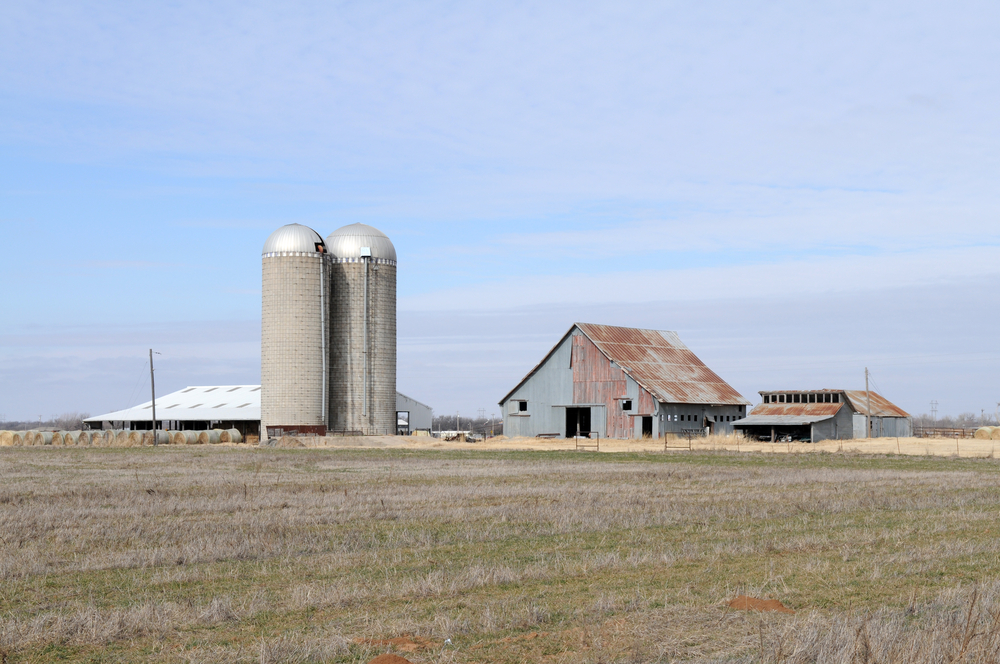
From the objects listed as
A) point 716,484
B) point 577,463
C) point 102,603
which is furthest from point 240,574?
point 577,463

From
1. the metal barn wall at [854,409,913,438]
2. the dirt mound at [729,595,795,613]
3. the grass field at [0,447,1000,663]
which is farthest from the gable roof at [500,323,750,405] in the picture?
the dirt mound at [729,595,795,613]

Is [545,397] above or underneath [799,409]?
above

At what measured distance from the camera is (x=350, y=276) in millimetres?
82188

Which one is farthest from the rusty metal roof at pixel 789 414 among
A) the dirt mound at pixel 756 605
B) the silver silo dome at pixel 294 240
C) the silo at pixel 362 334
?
the dirt mound at pixel 756 605

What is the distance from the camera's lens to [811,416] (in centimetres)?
7775

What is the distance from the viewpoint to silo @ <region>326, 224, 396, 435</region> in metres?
81.2

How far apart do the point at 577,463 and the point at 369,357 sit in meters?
39.8

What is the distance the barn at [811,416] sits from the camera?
78.1 m

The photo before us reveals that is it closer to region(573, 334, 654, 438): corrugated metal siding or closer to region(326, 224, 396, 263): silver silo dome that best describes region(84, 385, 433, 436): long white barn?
region(326, 224, 396, 263): silver silo dome

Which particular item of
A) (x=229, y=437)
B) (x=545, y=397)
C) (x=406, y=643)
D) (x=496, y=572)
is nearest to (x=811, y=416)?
(x=545, y=397)

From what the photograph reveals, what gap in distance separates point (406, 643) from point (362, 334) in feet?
235

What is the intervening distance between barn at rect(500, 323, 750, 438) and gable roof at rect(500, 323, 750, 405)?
98 mm

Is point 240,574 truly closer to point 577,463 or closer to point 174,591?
point 174,591

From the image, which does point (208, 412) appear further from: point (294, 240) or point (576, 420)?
point (576, 420)
